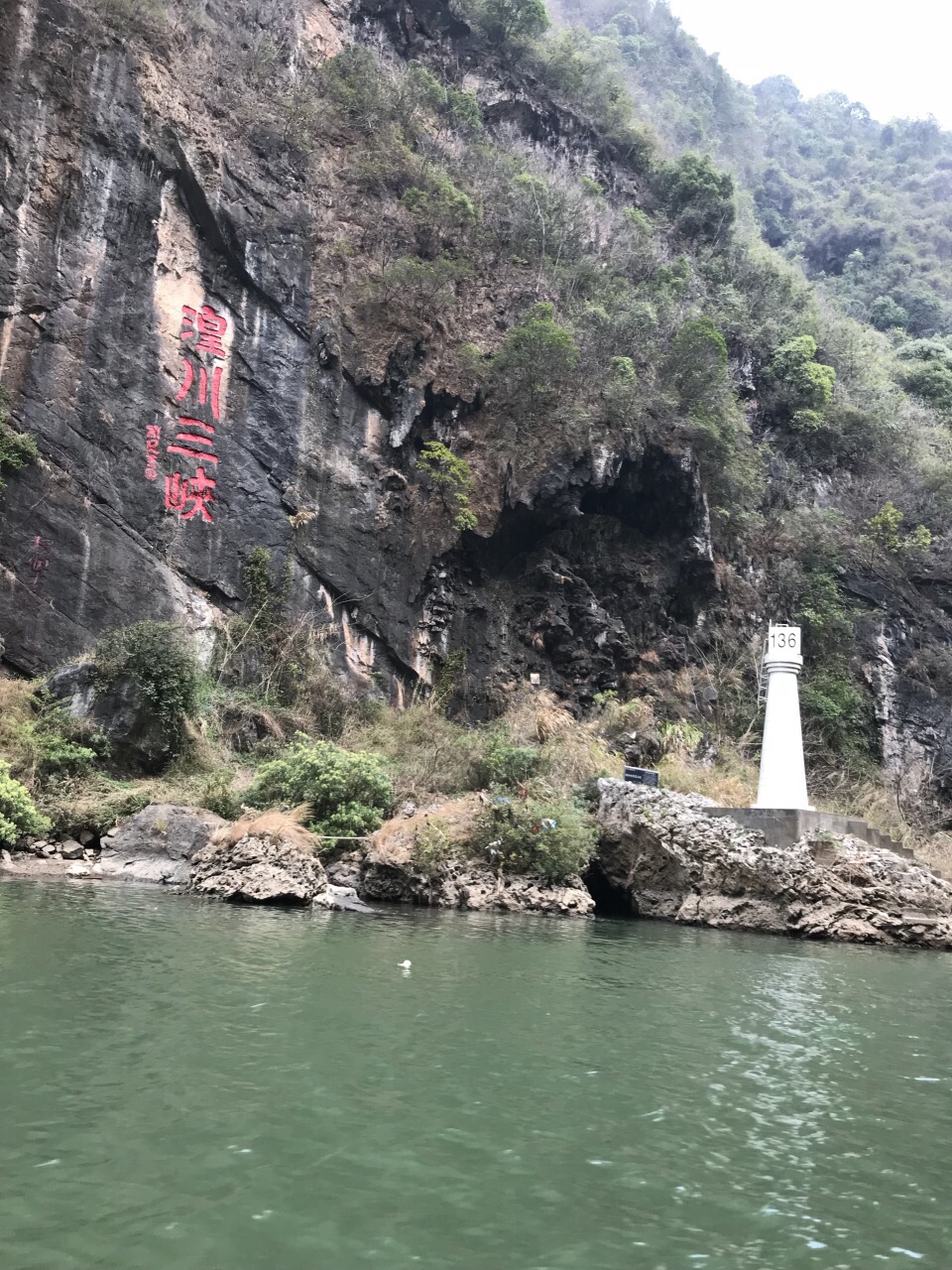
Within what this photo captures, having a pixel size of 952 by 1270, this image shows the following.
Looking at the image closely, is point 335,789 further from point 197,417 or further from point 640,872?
point 197,417

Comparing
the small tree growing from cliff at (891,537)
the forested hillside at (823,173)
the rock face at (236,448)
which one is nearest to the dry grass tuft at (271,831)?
the rock face at (236,448)

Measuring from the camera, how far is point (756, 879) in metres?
12.0

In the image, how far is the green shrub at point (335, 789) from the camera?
12383 millimetres

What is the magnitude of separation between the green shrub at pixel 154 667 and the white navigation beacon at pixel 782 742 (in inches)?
363

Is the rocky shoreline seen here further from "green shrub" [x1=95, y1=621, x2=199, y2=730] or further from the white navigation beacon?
"green shrub" [x1=95, y1=621, x2=199, y2=730]

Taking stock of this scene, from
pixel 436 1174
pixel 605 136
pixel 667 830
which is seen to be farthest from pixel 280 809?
pixel 605 136

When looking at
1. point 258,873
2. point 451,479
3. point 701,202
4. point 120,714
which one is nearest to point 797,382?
point 701,202

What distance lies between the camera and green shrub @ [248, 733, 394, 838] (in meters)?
12.4

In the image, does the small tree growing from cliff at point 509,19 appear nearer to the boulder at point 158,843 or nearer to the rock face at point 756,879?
the rock face at point 756,879

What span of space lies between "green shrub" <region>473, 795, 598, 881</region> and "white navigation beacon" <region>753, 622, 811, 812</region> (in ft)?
12.3

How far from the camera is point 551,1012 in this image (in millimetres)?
5871

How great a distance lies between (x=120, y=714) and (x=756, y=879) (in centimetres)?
954

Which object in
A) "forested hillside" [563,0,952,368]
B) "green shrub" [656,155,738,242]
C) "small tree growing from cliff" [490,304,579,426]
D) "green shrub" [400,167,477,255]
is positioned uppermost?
"forested hillside" [563,0,952,368]

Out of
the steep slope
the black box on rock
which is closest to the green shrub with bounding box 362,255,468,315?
the steep slope
